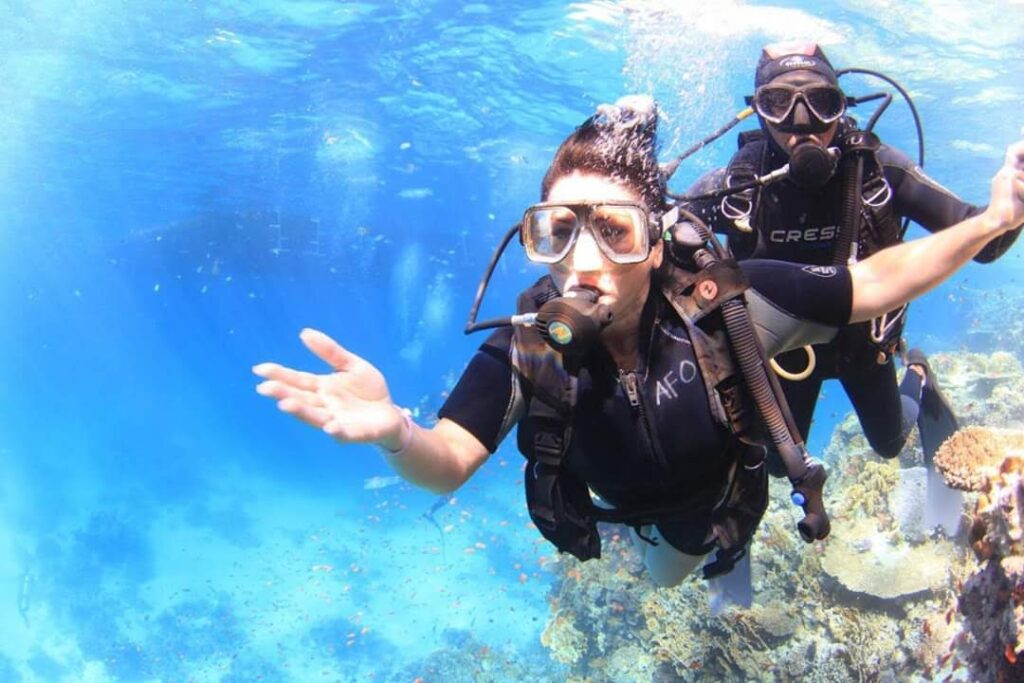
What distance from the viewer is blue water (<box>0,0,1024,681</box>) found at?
17.1 metres

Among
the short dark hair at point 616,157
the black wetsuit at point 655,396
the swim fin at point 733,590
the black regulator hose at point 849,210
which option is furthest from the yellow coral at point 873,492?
the short dark hair at point 616,157

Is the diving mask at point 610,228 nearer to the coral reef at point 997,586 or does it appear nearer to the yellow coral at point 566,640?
the coral reef at point 997,586

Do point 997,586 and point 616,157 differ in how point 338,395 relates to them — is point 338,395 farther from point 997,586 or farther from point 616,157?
point 997,586

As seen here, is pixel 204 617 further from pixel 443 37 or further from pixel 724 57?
pixel 724 57

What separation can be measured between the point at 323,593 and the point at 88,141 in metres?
19.9

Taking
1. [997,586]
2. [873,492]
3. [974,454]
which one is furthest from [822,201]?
[873,492]

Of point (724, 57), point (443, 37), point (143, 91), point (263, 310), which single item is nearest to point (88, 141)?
point (143, 91)

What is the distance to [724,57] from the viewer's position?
1916 cm

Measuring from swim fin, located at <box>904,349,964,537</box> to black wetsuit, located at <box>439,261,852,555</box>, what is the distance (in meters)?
4.19

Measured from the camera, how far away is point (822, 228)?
484 cm

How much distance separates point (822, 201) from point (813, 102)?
719 millimetres

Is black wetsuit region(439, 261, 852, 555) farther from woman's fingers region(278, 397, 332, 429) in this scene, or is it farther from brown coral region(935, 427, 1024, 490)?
brown coral region(935, 427, 1024, 490)

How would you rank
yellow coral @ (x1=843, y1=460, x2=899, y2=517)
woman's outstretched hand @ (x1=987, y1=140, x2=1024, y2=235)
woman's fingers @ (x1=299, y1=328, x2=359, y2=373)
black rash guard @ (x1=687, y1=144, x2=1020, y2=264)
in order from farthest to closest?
yellow coral @ (x1=843, y1=460, x2=899, y2=517) → black rash guard @ (x1=687, y1=144, x2=1020, y2=264) → woman's outstretched hand @ (x1=987, y1=140, x2=1024, y2=235) → woman's fingers @ (x1=299, y1=328, x2=359, y2=373)

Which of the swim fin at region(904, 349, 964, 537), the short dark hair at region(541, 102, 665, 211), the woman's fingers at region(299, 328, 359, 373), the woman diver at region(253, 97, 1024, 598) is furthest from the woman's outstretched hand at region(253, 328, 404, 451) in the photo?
the swim fin at region(904, 349, 964, 537)
